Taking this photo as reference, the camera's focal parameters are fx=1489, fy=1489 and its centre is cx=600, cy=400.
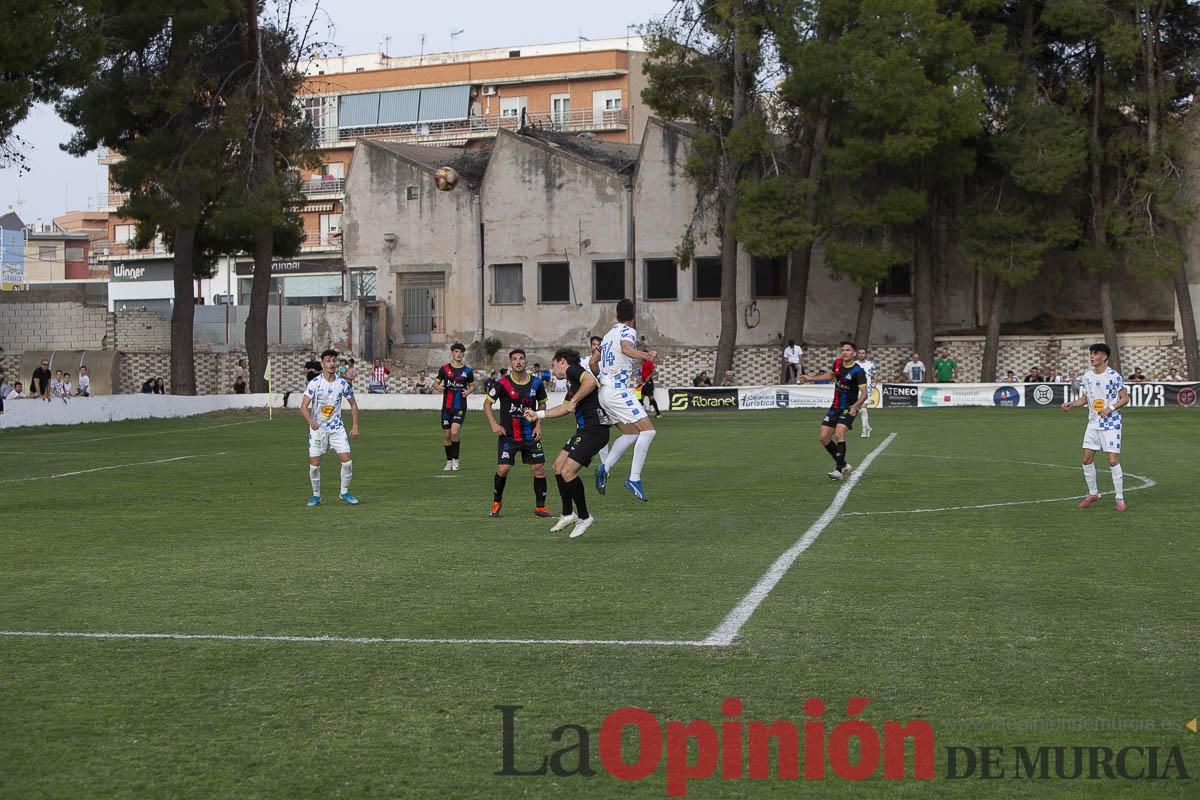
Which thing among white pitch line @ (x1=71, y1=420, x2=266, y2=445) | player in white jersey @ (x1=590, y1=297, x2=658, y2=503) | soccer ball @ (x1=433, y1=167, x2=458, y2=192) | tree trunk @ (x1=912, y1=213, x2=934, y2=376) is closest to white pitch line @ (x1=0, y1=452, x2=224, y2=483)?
white pitch line @ (x1=71, y1=420, x2=266, y2=445)

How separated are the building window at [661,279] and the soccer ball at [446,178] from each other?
28.3 feet

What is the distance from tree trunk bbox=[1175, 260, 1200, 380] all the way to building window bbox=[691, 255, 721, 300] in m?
16.2

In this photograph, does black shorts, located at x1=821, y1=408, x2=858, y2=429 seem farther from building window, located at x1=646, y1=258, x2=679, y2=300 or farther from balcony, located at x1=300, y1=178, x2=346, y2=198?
balcony, located at x1=300, y1=178, x2=346, y2=198

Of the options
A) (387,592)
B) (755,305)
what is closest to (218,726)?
(387,592)

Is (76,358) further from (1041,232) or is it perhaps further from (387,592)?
(387,592)

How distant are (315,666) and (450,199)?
→ 5233 centimetres

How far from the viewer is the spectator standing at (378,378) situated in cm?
5318

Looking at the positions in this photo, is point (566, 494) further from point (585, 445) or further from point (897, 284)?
point (897, 284)

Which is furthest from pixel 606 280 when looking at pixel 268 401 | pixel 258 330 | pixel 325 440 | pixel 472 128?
pixel 325 440

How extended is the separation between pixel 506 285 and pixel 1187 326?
83.0 feet

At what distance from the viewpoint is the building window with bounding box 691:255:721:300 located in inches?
2211

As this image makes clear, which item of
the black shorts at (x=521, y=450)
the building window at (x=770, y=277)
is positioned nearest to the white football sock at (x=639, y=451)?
the black shorts at (x=521, y=450)

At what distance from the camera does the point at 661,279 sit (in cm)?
5694

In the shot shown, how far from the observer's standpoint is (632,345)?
1543cm
